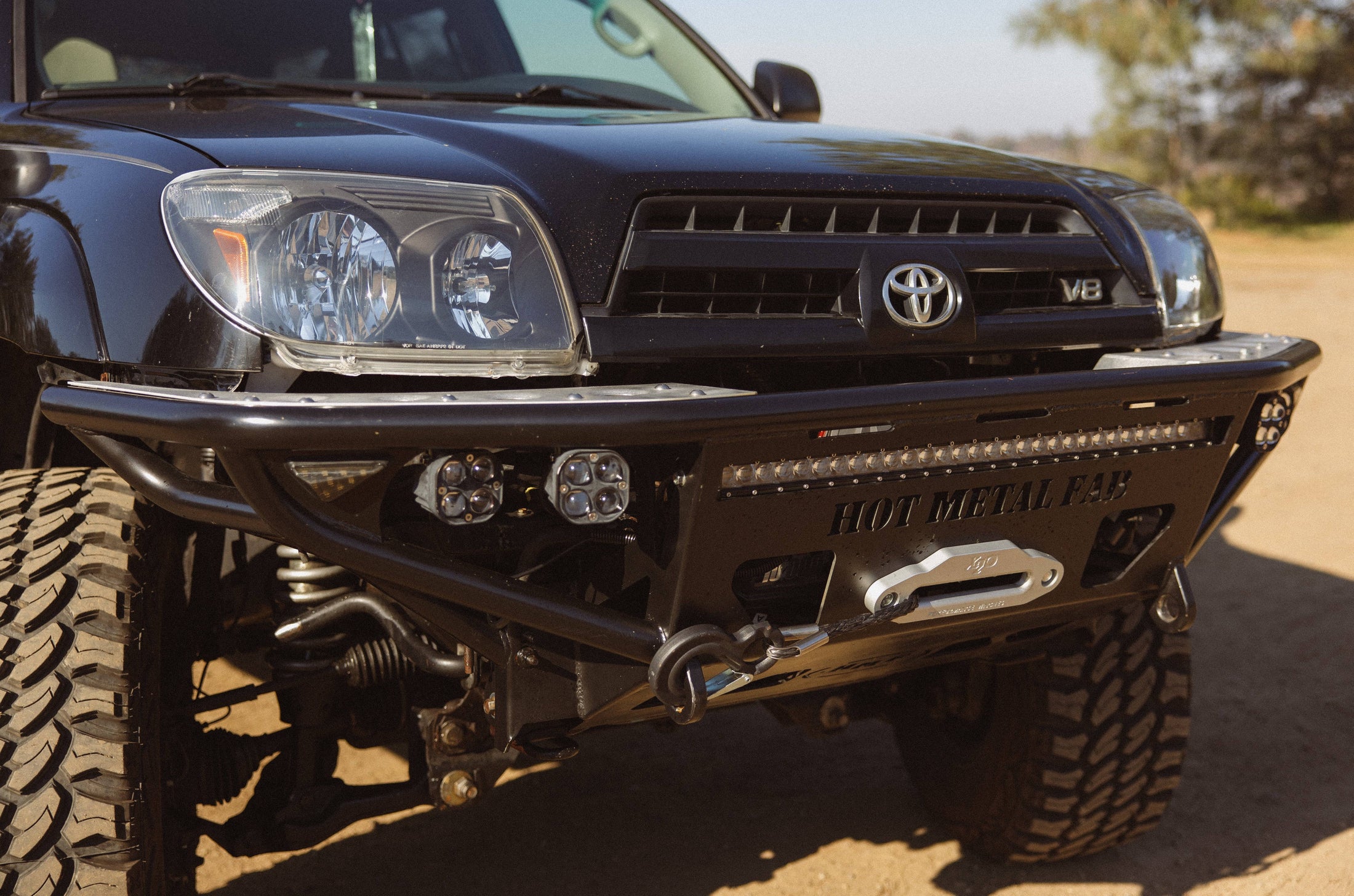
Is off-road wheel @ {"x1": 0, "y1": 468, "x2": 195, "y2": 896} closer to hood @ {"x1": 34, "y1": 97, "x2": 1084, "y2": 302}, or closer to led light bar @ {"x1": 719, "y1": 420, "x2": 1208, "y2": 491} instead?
hood @ {"x1": 34, "y1": 97, "x2": 1084, "y2": 302}

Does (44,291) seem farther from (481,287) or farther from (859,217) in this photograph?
(859,217)

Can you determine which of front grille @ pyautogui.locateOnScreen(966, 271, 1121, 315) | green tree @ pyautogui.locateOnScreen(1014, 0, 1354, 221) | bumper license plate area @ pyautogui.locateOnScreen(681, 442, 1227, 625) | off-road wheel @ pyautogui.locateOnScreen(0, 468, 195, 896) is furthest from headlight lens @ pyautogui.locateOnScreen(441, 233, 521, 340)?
green tree @ pyautogui.locateOnScreen(1014, 0, 1354, 221)

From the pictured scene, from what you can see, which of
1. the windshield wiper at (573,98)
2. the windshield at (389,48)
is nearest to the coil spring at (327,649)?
the windshield at (389,48)

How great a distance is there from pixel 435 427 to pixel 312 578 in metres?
0.58

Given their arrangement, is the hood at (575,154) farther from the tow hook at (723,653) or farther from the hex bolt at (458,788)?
the hex bolt at (458,788)

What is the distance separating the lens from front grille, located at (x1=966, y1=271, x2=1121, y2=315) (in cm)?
212

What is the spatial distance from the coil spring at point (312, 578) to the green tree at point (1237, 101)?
22453mm

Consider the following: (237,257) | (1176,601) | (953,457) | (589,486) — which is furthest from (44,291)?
(1176,601)

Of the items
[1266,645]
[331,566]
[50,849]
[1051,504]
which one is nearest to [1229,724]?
[1266,645]

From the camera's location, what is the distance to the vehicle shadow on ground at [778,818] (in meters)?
2.88

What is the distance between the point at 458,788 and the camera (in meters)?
2.19

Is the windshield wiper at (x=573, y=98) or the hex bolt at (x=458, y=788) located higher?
the windshield wiper at (x=573, y=98)

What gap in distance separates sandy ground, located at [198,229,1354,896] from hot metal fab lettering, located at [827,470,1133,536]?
1.21 meters

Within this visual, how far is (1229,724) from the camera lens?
3.73 meters
